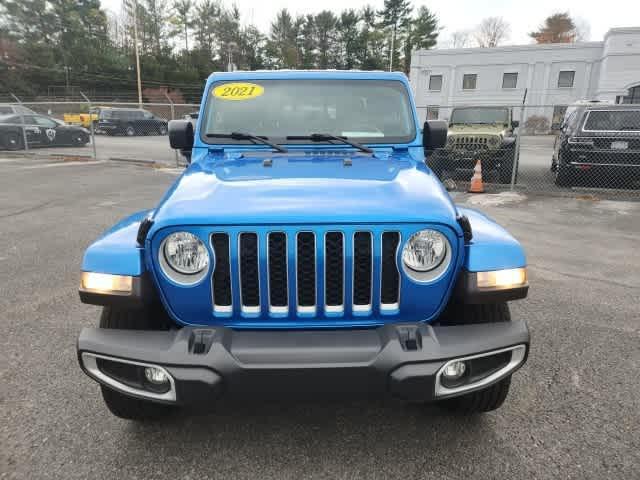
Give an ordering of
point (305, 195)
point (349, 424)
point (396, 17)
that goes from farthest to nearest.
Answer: point (396, 17), point (349, 424), point (305, 195)

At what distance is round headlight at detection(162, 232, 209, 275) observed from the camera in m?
1.93

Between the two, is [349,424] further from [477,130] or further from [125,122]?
[125,122]

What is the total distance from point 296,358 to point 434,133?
2202mm

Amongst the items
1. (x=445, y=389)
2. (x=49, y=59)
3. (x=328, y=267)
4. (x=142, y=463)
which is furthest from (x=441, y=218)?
(x=49, y=59)

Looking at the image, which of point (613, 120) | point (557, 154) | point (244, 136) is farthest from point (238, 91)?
point (557, 154)

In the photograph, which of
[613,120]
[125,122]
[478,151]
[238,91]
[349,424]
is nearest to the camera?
[349,424]

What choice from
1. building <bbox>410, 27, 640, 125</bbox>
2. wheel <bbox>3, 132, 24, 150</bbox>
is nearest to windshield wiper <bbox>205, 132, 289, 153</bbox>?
wheel <bbox>3, 132, 24, 150</bbox>

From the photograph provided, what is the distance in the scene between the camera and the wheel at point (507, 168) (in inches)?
398

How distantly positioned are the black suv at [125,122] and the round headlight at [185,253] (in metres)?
24.9

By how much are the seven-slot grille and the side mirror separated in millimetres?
1712

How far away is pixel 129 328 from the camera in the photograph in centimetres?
214

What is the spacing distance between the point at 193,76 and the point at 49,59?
1398 centimetres

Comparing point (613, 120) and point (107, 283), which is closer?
point (107, 283)

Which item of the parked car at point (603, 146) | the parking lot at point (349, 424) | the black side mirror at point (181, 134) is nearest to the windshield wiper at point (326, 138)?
the black side mirror at point (181, 134)
